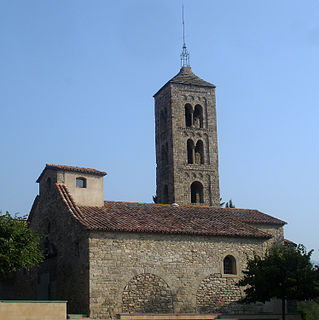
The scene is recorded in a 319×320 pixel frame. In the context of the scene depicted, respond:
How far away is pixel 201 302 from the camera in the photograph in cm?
2689

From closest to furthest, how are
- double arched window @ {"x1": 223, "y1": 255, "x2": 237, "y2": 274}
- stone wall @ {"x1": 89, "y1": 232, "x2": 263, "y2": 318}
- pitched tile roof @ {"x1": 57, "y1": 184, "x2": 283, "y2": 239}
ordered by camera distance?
stone wall @ {"x1": 89, "y1": 232, "x2": 263, "y2": 318} < pitched tile roof @ {"x1": 57, "y1": 184, "x2": 283, "y2": 239} < double arched window @ {"x1": 223, "y1": 255, "x2": 237, "y2": 274}

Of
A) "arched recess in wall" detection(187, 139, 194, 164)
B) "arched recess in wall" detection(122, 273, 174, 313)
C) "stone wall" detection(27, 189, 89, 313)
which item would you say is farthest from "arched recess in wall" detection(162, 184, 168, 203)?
"arched recess in wall" detection(122, 273, 174, 313)

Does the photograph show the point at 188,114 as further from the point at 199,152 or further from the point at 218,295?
the point at 218,295

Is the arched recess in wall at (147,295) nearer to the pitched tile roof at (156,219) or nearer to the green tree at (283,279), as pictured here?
the pitched tile roof at (156,219)

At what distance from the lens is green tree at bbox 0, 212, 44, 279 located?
83.6 ft

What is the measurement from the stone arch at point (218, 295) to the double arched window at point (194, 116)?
19.7 m

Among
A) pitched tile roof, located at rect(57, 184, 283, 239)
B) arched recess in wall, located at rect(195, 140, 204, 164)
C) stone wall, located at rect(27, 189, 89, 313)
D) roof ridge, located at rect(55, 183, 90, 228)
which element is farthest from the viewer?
arched recess in wall, located at rect(195, 140, 204, 164)

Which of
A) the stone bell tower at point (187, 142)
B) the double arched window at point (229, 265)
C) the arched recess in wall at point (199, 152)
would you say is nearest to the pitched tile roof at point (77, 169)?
the double arched window at point (229, 265)

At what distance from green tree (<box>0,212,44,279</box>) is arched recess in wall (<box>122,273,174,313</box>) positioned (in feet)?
17.3

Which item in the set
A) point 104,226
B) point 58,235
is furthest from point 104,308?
point 58,235

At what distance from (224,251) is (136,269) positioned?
214 inches

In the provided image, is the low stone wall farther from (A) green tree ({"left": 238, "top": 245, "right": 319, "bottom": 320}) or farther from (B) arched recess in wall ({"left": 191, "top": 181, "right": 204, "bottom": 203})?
(B) arched recess in wall ({"left": 191, "top": 181, "right": 204, "bottom": 203})

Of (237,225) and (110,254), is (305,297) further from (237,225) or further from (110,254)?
(110,254)

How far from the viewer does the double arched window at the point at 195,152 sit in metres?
44.3
